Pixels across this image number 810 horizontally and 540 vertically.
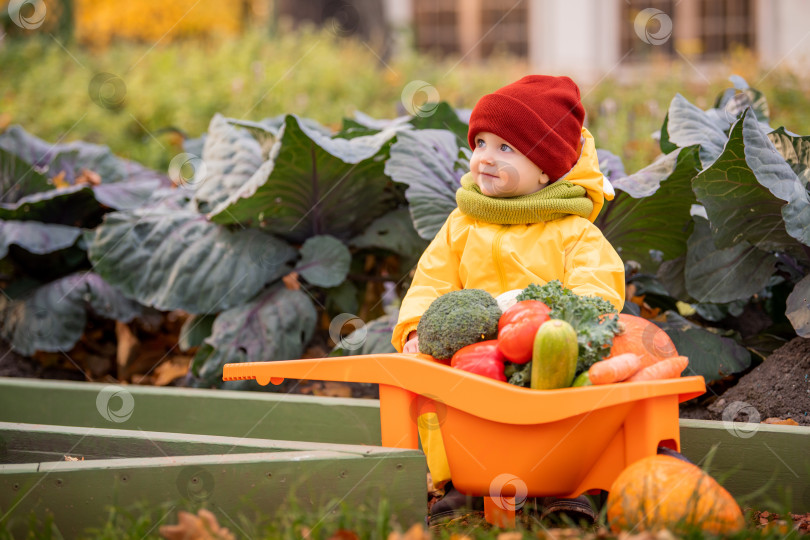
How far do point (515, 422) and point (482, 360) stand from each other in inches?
7.1

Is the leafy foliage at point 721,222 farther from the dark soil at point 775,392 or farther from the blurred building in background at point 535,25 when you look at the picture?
the blurred building in background at point 535,25

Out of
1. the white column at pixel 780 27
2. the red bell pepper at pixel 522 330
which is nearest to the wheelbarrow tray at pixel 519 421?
the red bell pepper at pixel 522 330

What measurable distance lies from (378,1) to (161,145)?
4614 mm

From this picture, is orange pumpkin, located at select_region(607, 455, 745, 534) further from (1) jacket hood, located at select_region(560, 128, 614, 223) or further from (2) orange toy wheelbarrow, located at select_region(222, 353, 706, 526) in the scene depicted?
(1) jacket hood, located at select_region(560, 128, 614, 223)

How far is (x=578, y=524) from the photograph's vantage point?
2121 millimetres

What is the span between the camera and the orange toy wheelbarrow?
5.90 feet

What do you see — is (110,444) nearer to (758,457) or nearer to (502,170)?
(502,170)

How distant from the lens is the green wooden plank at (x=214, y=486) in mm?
1922

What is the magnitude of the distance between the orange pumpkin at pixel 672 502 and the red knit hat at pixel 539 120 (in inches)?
36.7

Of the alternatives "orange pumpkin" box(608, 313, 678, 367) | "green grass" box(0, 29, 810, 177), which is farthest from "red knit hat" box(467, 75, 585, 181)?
"green grass" box(0, 29, 810, 177)

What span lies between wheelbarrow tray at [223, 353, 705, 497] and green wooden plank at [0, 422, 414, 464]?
20 cm

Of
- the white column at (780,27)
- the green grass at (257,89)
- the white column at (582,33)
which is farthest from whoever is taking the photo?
the white column at (582,33)

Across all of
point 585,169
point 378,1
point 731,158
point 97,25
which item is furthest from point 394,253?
point 97,25

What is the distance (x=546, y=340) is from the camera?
5.81 ft
